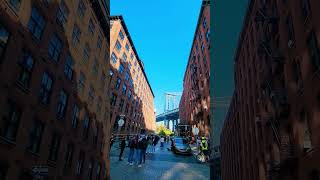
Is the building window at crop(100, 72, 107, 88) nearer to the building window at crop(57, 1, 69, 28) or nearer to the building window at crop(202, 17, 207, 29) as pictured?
the building window at crop(57, 1, 69, 28)

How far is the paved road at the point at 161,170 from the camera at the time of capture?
35.2 m

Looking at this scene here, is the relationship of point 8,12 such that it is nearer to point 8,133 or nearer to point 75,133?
point 8,133

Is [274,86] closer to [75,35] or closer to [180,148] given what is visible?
[75,35]

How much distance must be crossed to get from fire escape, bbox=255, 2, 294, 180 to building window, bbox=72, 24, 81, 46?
14755 millimetres

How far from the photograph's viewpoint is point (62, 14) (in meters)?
27.1

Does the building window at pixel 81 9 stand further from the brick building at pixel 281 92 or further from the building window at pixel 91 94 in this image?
the brick building at pixel 281 92

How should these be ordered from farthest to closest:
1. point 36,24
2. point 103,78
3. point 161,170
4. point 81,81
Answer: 1. point 103,78
2. point 161,170
3. point 81,81
4. point 36,24

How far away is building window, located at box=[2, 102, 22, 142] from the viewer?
1923 cm

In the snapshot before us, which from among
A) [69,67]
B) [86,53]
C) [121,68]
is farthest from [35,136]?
[121,68]

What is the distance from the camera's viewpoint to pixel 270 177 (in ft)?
72.8

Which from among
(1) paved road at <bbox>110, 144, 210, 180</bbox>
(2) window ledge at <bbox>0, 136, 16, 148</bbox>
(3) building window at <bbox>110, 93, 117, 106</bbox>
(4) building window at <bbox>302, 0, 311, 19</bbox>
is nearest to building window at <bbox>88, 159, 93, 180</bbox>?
(1) paved road at <bbox>110, 144, 210, 180</bbox>

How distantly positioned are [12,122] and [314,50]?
1590 centimetres

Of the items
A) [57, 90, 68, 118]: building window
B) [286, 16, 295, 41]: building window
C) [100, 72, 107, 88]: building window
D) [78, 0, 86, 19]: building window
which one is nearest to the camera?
[286, 16, 295, 41]: building window

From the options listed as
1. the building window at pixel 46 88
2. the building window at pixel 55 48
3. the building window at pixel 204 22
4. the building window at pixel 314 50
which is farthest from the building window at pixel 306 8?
the building window at pixel 204 22
